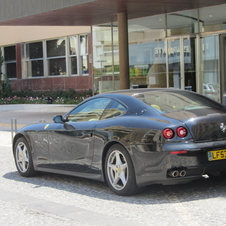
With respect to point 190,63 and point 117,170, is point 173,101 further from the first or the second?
point 190,63

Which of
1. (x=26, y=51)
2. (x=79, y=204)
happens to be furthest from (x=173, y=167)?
(x=26, y=51)

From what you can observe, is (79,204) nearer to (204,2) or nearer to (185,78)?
(204,2)

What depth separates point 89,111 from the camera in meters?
7.93

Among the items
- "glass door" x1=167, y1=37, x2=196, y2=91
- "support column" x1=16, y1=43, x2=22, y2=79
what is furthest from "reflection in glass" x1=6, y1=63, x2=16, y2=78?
"glass door" x1=167, y1=37, x2=196, y2=91

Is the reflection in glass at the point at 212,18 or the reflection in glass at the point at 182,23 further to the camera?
the reflection in glass at the point at 182,23

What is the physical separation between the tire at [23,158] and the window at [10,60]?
2456 cm

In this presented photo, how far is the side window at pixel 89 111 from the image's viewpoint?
7.74 meters

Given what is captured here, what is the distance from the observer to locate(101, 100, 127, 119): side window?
7.40 m

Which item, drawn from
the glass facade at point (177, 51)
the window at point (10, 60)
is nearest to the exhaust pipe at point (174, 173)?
the glass facade at point (177, 51)

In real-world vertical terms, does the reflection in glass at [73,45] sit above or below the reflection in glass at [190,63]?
above

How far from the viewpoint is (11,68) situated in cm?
3356

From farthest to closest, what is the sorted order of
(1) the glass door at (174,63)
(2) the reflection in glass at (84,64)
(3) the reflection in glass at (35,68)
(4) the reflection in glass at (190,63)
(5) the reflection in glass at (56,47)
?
(3) the reflection in glass at (35,68), (5) the reflection in glass at (56,47), (2) the reflection in glass at (84,64), (1) the glass door at (174,63), (4) the reflection in glass at (190,63)

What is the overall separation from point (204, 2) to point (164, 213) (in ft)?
41.4

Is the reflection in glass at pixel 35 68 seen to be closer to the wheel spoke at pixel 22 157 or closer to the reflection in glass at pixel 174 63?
the reflection in glass at pixel 174 63
